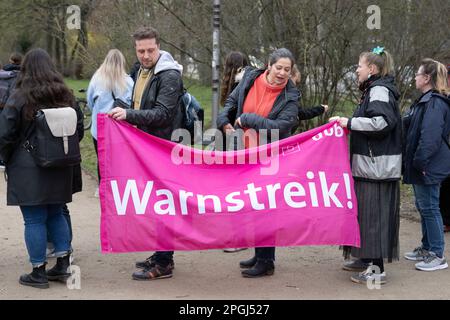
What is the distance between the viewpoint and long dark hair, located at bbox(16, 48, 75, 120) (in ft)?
17.4

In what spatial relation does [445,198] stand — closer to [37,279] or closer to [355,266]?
[355,266]

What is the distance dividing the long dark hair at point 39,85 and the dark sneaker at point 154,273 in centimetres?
153

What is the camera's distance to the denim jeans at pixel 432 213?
20.2ft

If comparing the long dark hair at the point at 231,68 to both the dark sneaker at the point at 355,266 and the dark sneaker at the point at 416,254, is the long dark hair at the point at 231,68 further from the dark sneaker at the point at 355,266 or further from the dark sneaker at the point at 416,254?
the dark sneaker at the point at 416,254

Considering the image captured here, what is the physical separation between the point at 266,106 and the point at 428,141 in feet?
4.64

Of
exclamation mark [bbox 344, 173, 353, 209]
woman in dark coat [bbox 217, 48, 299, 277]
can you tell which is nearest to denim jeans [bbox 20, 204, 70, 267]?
woman in dark coat [bbox 217, 48, 299, 277]

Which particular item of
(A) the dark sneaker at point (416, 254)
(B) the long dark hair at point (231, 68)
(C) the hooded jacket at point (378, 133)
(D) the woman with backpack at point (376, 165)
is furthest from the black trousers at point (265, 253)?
(B) the long dark hair at point (231, 68)

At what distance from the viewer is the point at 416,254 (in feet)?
21.6

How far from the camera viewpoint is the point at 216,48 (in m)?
9.69

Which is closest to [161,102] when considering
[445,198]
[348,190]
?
[348,190]
